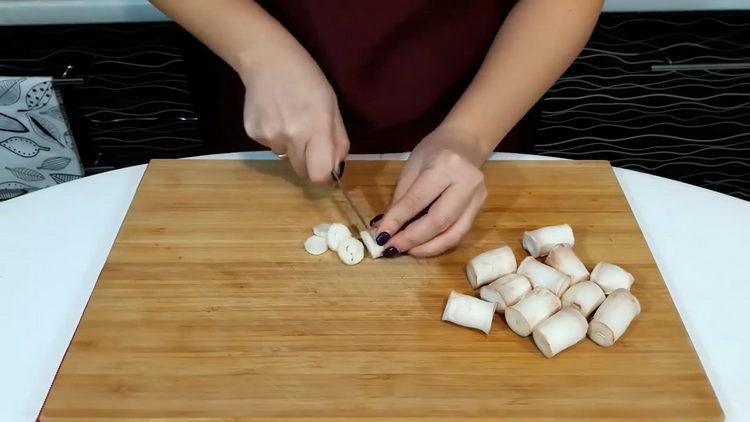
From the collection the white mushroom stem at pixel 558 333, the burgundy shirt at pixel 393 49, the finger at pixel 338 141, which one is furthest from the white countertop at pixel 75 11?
the white mushroom stem at pixel 558 333

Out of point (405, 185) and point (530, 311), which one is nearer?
point (530, 311)

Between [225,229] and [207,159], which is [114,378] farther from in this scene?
[207,159]

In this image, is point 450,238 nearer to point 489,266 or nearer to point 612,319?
point 489,266

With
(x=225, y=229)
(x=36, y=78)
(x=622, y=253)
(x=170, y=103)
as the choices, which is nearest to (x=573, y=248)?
(x=622, y=253)

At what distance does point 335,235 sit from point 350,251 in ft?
0.10

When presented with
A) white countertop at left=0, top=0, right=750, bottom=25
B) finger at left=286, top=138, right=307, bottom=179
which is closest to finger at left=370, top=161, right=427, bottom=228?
finger at left=286, top=138, right=307, bottom=179

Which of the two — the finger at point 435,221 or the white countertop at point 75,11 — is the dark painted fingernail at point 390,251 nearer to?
the finger at point 435,221

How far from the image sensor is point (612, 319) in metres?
0.75

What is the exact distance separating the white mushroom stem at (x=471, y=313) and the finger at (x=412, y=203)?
0.12 m

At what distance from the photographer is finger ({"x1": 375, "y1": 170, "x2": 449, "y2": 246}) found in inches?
32.6

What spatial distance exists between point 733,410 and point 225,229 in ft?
2.02

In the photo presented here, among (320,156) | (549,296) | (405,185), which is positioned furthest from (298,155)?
(549,296)

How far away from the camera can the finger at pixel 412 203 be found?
83cm

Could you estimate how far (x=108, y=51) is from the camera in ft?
4.70
